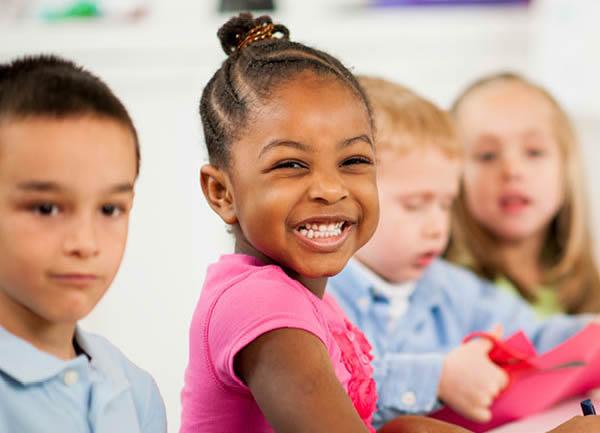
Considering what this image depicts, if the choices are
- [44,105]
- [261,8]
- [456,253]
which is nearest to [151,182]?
[261,8]

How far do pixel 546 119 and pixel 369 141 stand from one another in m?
0.94

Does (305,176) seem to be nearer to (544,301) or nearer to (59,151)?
(59,151)

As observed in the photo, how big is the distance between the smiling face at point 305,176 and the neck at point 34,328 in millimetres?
175

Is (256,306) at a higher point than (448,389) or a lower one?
higher

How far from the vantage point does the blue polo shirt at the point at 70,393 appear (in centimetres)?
69

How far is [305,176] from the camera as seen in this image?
79 cm

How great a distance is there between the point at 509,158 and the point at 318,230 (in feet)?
3.02

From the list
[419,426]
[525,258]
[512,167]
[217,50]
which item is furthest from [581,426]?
[217,50]

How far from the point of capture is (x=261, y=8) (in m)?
2.46

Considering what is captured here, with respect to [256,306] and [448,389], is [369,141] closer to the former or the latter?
[256,306]

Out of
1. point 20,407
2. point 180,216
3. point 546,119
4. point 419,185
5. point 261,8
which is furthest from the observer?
point 261,8

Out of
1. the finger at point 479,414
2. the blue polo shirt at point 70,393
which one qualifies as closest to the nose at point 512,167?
the finger at point 479,414

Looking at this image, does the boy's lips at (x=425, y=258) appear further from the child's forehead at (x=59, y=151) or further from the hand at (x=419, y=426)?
the child's forehead at (x=59, y=151)

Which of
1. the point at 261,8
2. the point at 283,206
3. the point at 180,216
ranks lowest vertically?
the point at 180,216
